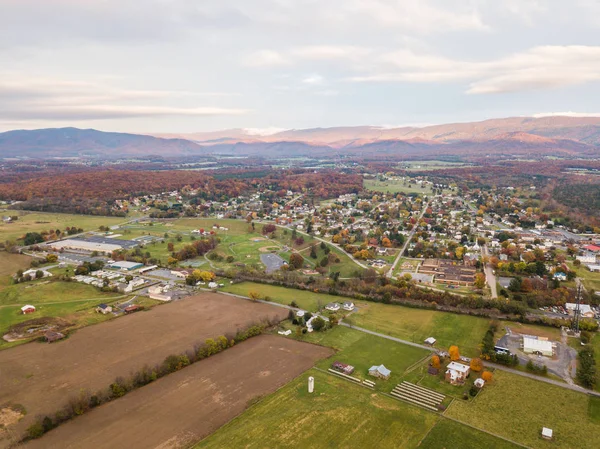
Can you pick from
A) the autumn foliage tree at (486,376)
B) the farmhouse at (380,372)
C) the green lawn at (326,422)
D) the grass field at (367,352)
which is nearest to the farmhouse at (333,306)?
the grass field at (367,352)

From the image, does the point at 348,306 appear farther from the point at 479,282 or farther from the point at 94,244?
the point at 94,244

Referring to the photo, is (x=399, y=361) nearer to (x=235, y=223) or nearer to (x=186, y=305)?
(x=186, y=305)

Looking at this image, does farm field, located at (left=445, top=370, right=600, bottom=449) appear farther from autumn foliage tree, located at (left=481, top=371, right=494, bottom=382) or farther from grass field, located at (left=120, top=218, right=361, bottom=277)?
grass field, located at (left=120, top=218, right=361, bottom=277)

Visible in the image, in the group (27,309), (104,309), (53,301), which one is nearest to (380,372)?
(104,309)

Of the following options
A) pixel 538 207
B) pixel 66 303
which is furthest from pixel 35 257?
pixel 538 207

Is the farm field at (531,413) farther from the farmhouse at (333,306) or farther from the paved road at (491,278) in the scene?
the paved road at (491,278)

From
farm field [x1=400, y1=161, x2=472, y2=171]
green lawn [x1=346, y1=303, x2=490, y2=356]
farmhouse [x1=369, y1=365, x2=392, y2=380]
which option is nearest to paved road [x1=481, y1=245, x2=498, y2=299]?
green lawn [x1=346, y1=303, x2=490, y2=356]
